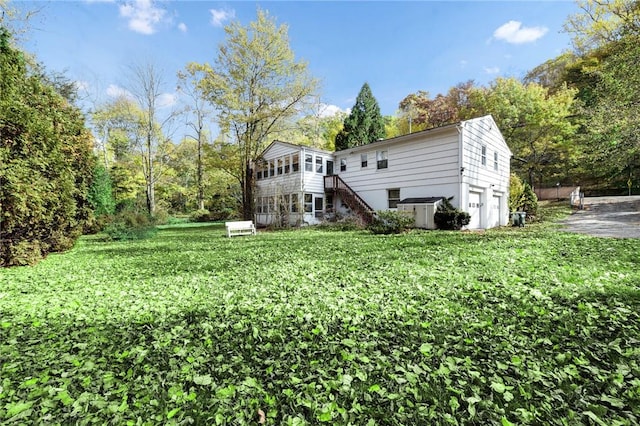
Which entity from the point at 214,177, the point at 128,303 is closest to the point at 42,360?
the point at 128,303

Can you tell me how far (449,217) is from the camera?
12.9 meters

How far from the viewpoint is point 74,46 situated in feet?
40.0

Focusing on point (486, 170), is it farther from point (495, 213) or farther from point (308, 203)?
point (308, 203)

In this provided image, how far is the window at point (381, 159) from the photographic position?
16391mm

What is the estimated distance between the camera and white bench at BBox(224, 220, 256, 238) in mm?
12793

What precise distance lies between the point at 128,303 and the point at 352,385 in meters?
3.82

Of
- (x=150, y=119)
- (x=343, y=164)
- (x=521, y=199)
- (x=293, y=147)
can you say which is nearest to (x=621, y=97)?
(x=521, y=199)

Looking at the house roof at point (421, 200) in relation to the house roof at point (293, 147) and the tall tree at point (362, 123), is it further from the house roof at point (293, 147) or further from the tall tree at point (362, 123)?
the tall tree at point (362, 123)

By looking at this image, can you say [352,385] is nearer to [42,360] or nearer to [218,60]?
[42,360]

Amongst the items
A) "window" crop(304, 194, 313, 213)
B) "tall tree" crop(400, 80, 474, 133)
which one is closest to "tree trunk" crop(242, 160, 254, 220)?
"window" crop(304, 194, 313, 213)

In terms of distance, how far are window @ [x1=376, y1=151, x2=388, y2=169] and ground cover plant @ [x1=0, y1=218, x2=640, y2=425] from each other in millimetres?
11394

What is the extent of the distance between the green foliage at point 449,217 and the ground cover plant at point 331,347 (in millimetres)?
7112

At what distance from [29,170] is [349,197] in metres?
14.5

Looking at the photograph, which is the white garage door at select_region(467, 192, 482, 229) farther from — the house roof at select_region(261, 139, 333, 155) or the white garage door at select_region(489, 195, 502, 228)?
the house roof at select_region(261, 139, 333, 155)
